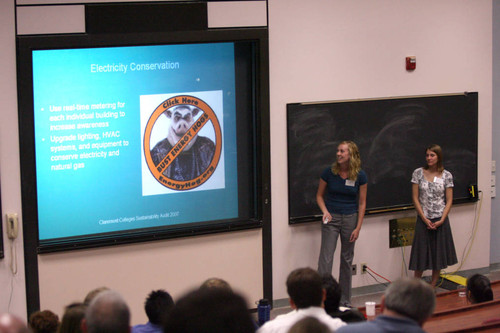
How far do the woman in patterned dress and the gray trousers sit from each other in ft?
2.53

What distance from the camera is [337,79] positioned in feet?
21.8

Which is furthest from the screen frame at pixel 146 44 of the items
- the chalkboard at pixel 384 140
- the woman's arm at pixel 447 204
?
the woman's arm at pixel 447 204

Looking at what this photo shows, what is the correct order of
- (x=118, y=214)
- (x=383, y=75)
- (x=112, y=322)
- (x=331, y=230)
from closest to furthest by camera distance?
1. (x=112, y=322)
2. (x=118, y=214)
3. (x=331, y=230)
4. (x=383, y=75)

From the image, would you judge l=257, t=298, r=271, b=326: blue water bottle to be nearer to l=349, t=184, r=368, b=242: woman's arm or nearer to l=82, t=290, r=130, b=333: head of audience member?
l=349, t=184, r=368, b=242: woman's arm

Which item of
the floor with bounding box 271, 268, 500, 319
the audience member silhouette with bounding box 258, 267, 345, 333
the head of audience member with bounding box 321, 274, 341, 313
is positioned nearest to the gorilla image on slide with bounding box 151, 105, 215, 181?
the floor with bounding box 271, 268, 500, 319

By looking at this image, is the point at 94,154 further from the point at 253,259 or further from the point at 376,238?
the point at 376,238

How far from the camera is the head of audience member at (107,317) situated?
94.2 inches

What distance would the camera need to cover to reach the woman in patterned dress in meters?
6.72

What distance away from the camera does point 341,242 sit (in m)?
6.52

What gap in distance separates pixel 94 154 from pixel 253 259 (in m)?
1.73

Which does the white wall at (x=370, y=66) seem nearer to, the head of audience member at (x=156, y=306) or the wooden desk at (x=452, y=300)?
the wooden desk at (x=452, y=300)

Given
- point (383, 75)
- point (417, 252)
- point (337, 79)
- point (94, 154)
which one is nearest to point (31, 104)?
point (94, 154)

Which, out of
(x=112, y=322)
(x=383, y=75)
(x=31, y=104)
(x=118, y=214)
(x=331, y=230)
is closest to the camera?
(x=112, y=322)

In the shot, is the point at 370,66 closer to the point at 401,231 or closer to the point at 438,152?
the point at 438,152
